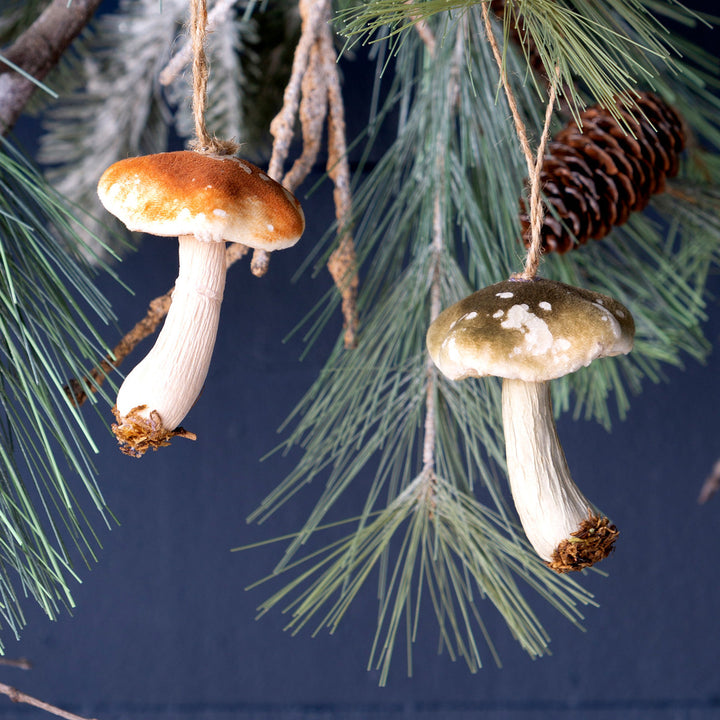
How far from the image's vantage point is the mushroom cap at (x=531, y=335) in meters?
0.17

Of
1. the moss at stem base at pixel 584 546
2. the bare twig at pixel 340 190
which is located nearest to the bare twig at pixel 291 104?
the bare twig at pixel 340 190

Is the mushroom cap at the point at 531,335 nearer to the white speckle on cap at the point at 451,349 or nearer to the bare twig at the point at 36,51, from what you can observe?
the white speckle on cap at the point at 451,349

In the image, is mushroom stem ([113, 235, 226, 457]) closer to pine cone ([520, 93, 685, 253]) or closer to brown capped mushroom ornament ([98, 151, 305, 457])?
brown capped mushroom ornament ([98, 151, 305, 457])

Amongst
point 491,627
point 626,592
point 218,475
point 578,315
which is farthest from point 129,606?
point 578,315

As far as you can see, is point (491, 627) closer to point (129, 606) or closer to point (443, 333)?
point (129, 606)

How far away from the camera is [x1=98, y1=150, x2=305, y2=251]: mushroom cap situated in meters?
0.16

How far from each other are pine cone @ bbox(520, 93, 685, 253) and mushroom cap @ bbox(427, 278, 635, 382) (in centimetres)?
7

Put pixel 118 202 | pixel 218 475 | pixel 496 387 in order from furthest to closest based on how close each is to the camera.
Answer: pixel 218 475
pixel 496 387
pixel 118 202

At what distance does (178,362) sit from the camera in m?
0.18

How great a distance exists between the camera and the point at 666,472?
2.14 ft

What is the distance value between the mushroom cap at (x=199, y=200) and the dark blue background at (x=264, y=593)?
428mm

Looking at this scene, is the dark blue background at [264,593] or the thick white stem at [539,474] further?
the dark blue background at [264,593]

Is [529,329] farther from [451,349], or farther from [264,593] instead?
[264,593]

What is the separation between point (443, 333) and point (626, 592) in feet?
1.88
